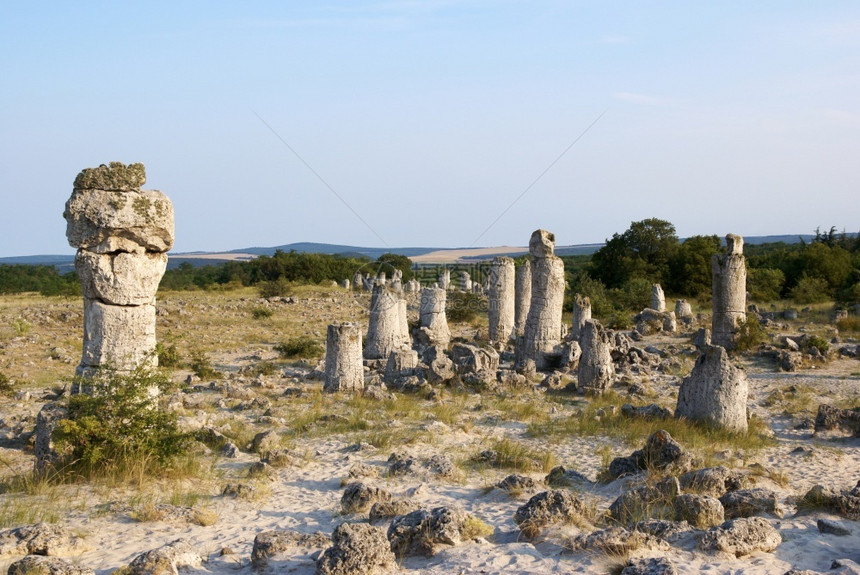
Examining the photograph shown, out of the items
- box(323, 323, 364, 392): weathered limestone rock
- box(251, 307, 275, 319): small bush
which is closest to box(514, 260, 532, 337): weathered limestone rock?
box(323, 323, 364, 392): weathered limestone rock

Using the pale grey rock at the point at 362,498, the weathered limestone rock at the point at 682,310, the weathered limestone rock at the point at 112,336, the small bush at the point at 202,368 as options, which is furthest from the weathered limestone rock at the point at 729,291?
the weathered limestone rock at the point at 112,336

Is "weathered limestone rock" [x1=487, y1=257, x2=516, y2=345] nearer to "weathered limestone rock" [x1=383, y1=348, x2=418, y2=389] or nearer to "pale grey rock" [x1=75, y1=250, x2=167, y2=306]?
"weathered limestone rock" [x1=383, y1=348, x2=418, y2=389]

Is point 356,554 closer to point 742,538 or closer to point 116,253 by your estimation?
point 742,538

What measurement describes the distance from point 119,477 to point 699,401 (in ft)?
25.8

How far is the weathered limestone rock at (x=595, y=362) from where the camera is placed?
1400cm

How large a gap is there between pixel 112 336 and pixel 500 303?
13.9 m

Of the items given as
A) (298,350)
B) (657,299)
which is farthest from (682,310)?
(298,350)

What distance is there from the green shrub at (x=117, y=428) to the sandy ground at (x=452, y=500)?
371 millimetres

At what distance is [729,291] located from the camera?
63.3 feet

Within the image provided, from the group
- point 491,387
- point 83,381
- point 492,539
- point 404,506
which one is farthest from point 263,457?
point 491,387

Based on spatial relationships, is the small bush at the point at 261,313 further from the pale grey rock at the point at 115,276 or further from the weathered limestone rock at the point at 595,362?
the pale grey rock at the point at 115,276

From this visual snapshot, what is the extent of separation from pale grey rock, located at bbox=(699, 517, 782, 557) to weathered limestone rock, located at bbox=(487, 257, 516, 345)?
1520 cm

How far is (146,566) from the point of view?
4934 millimetres

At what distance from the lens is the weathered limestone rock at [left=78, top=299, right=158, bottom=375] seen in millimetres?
8336
